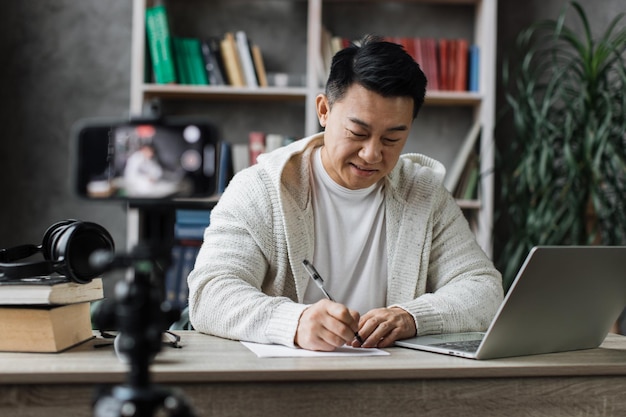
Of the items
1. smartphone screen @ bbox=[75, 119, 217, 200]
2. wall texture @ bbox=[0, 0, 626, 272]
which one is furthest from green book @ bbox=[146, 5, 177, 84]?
smartphone screen @ bbox=[75, 119, 217, 200]

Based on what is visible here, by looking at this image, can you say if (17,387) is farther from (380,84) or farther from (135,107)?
(135,107)

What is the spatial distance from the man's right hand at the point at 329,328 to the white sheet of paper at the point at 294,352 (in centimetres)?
2

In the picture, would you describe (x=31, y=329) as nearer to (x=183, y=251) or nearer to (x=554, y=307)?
(x=554, y=307)

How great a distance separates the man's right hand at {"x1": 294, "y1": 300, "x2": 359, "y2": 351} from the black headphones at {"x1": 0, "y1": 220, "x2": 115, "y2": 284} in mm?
359

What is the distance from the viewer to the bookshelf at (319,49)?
3320 mm

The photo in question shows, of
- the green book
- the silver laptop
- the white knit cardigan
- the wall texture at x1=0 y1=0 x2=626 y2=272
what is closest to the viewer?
the silver laptop

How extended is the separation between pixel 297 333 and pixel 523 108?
2.09m

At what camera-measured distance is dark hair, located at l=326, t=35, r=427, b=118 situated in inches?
68.0

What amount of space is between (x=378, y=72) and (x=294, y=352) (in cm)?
70

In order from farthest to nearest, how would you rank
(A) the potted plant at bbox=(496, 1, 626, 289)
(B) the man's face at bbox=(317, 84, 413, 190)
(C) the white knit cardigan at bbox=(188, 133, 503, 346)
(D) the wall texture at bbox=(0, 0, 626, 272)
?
1. (D) the wall texture at bbox=(0, 0, 626, 272)
2. (A) the potted plant at bbox=(496, 1, 626, 289)
3. (B) the man's face at bbox=(317, 84, 413, 190)
4. (C) the white knit cardigan at bbox=(188, 133, 503, 346)

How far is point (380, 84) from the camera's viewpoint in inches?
67.8

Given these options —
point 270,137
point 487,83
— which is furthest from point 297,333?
point 487,83

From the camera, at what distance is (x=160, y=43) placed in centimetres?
322

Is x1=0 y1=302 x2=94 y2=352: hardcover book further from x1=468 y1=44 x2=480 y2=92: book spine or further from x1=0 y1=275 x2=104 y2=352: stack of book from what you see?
x1=468 y1=44 x2=480 y2=92: book spine
